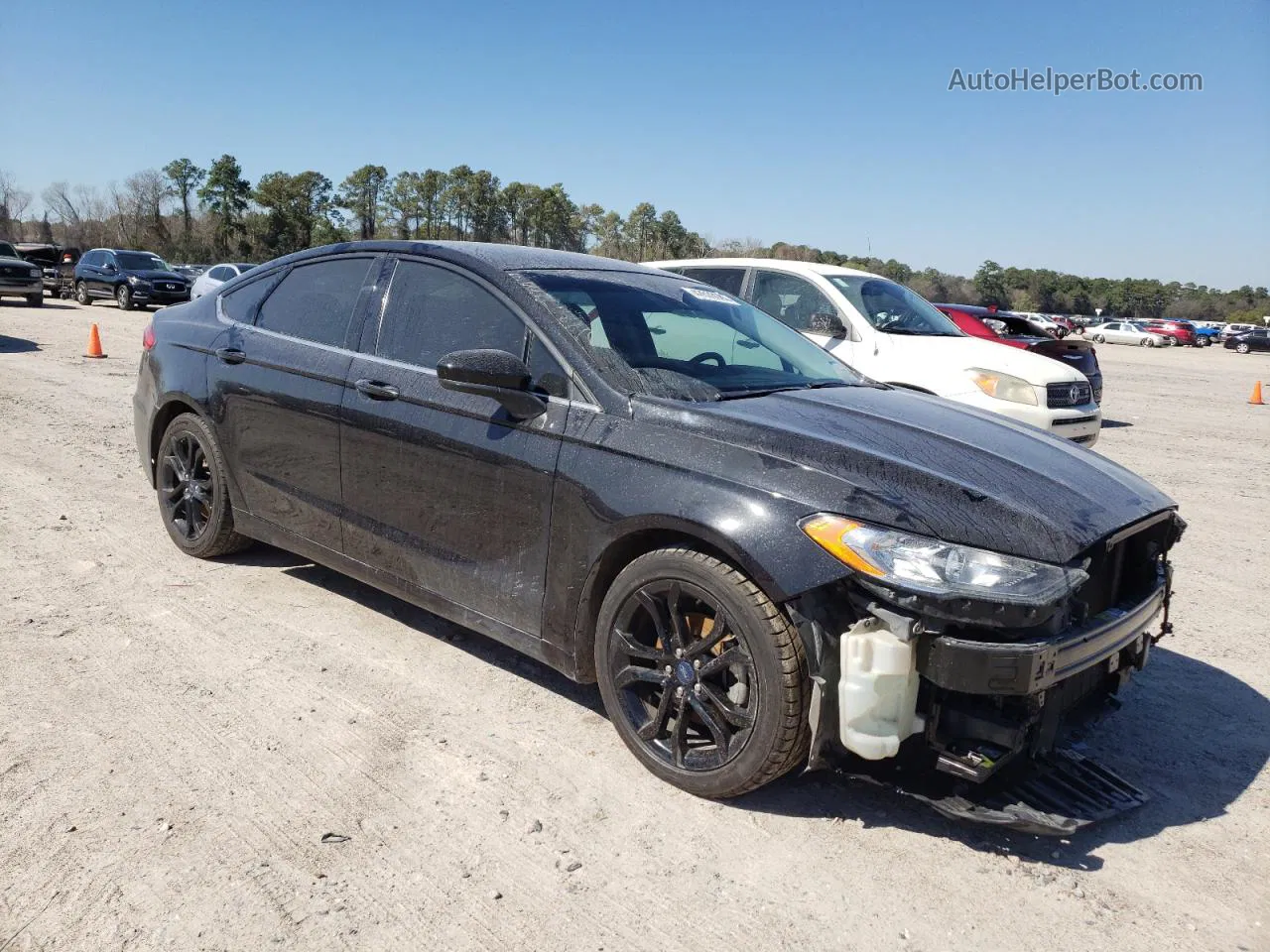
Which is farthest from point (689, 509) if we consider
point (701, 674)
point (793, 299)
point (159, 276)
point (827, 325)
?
point (159, 276)

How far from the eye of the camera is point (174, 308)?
5.32 meters

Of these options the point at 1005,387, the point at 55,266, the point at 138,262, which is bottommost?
the point at 1005,387

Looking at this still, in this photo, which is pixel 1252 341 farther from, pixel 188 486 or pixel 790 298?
pixel 188 486

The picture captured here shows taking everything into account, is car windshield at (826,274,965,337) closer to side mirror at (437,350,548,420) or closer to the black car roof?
the black car roof

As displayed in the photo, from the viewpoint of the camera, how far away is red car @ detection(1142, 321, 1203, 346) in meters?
55.6

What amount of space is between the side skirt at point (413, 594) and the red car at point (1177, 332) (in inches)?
2402

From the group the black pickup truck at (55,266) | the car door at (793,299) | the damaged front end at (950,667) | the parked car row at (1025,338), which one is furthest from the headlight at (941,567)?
the black pickup truck at (55,266)

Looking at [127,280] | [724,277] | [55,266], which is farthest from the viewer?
[55,266]

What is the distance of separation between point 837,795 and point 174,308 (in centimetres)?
444

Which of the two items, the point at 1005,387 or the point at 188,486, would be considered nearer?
the point at 188,486

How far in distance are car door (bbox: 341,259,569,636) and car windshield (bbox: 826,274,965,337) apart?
18.3 feet

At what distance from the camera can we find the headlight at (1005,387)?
833cm

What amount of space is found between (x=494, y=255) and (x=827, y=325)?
4.67m

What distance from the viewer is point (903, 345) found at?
8.35 meters
